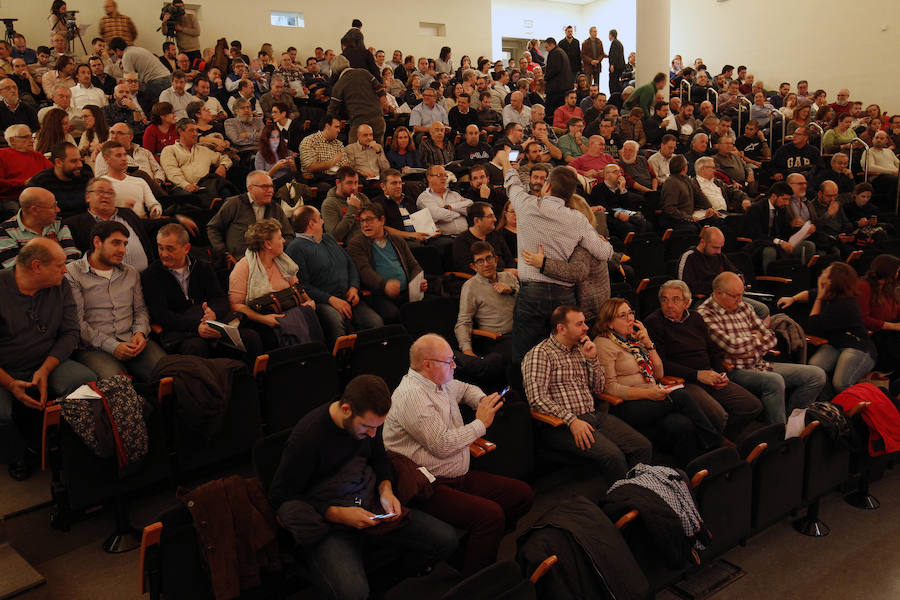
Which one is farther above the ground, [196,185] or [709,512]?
[196,185]

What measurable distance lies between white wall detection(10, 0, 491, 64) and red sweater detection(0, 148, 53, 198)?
742 cm

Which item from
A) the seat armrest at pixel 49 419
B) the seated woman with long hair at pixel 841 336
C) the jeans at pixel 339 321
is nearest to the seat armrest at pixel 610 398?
the jeans at pixel 339 321

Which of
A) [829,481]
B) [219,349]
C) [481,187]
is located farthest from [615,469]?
[481,187]

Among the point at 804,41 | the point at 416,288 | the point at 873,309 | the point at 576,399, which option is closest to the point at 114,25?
the point at 416,288

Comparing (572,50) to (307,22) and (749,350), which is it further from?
(749,350)

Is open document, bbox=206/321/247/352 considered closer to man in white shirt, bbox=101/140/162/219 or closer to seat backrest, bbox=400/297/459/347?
seat backrest, bbox=400/297/459/347

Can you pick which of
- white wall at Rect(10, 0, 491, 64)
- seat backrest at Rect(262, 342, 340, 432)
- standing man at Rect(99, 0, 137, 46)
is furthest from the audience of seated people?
white wall at Rect(10, 0, 491, 64)

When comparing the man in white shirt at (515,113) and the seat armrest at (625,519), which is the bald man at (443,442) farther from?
the man in white shirt at (515,113)

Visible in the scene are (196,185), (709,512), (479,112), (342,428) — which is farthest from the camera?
(479,112)

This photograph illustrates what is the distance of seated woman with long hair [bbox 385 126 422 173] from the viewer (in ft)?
22.4

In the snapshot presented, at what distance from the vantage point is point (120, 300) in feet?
10.9

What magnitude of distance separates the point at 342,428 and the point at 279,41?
→ 12.2 meters

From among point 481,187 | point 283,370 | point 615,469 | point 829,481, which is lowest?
point 829,481

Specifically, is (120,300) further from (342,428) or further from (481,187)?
(481,187)
